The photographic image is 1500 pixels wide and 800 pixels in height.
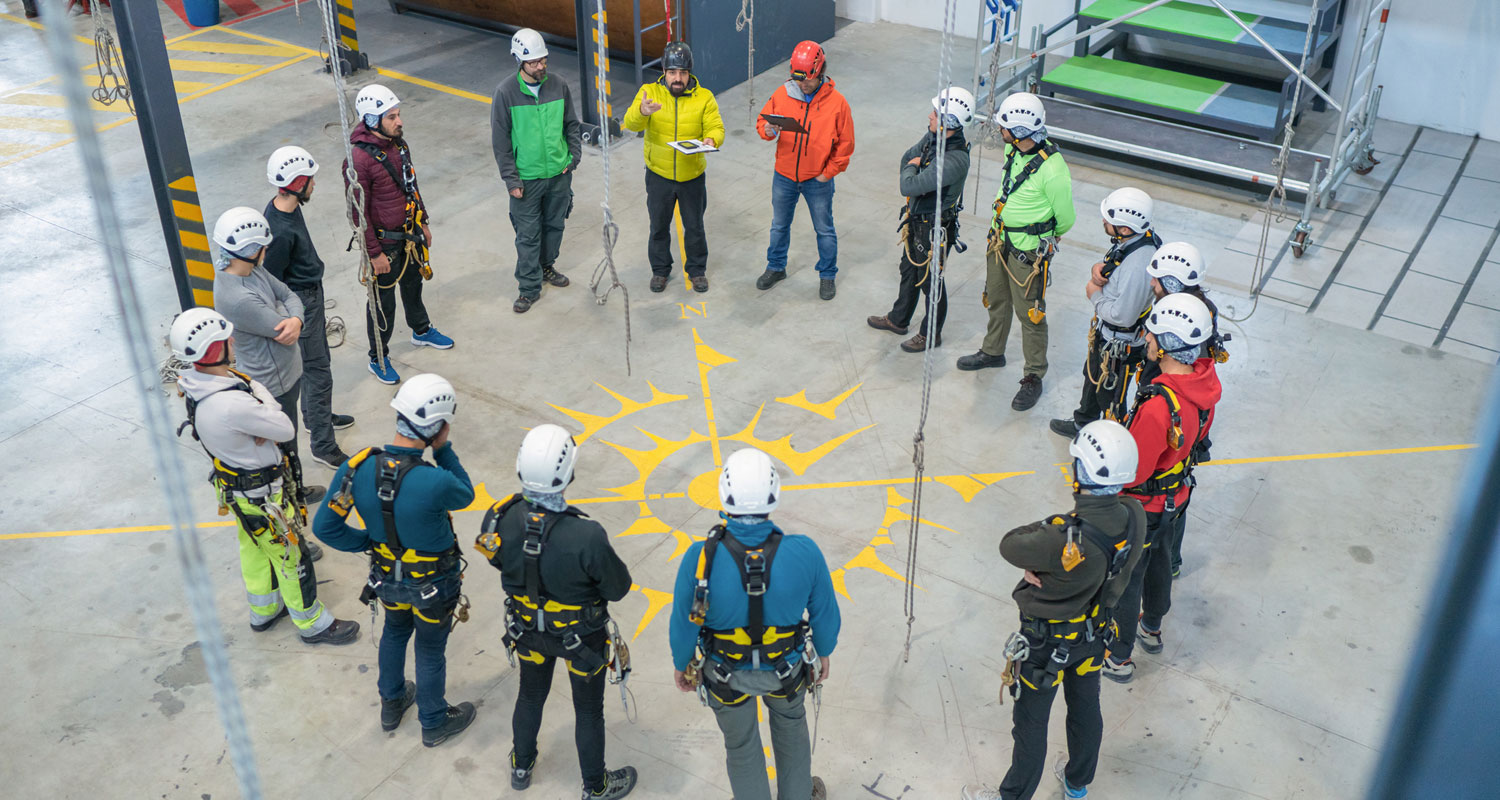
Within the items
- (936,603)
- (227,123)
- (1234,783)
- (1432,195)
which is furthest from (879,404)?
(227,123)

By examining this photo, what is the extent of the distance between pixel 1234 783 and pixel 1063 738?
0.73 meters

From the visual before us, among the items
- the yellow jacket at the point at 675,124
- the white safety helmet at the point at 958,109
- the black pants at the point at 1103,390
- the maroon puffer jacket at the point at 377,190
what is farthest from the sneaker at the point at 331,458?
the black pants at the point at 1103,390

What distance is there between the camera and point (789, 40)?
13.1 meters

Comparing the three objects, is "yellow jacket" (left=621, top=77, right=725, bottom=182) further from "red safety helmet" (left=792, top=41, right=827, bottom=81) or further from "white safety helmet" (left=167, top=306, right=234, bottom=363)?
"white safety helmet" (left=167, top=306, right=234, bottom=363)

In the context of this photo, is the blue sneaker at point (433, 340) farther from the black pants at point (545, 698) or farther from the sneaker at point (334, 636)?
the black pants at point (545, 698)

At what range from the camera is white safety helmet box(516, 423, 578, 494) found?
419 cm

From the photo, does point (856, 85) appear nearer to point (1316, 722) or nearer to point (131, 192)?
point (131, 192)

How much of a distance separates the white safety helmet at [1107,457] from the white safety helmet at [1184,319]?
101 centimetres

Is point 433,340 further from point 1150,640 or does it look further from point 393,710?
point 1150,640

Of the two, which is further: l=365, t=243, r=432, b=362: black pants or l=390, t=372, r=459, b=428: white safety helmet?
l=365, t=243, r=432, b=362: black pants

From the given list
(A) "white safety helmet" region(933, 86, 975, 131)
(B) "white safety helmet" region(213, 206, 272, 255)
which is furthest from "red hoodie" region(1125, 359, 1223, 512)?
(B) "white safety helmet" region(213, 206, 272, 255)

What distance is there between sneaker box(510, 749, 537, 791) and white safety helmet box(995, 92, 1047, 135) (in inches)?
167

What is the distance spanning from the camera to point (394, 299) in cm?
788

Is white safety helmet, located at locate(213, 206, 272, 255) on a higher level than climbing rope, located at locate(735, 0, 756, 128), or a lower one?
higher
